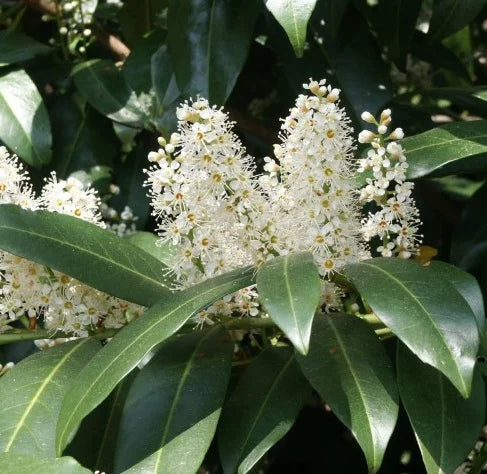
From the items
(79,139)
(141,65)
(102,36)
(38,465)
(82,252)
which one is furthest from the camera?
(102,36)

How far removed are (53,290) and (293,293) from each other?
19.2 inches

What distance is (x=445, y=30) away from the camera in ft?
7.27

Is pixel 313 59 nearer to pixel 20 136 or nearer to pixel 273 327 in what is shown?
pixel 20 136

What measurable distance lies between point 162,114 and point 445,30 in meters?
0.65

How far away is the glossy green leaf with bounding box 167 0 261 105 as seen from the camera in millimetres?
2021

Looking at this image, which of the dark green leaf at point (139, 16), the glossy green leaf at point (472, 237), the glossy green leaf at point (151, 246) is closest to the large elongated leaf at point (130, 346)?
the glossy green leaf at point (151, 246)

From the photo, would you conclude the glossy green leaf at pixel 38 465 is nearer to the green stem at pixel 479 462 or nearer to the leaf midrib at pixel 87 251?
the leaf midrib at pixel 87 251

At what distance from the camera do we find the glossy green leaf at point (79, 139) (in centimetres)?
245

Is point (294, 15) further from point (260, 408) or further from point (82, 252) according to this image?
point (260, 408)

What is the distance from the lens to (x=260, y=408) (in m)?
1.47

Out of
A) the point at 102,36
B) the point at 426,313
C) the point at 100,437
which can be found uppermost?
the point at 102,36

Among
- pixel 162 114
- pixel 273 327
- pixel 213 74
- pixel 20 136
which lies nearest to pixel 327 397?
pixel 273 327

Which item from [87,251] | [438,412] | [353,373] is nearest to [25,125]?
[87,251]

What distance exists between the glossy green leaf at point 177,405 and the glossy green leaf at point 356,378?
0.48 feet
